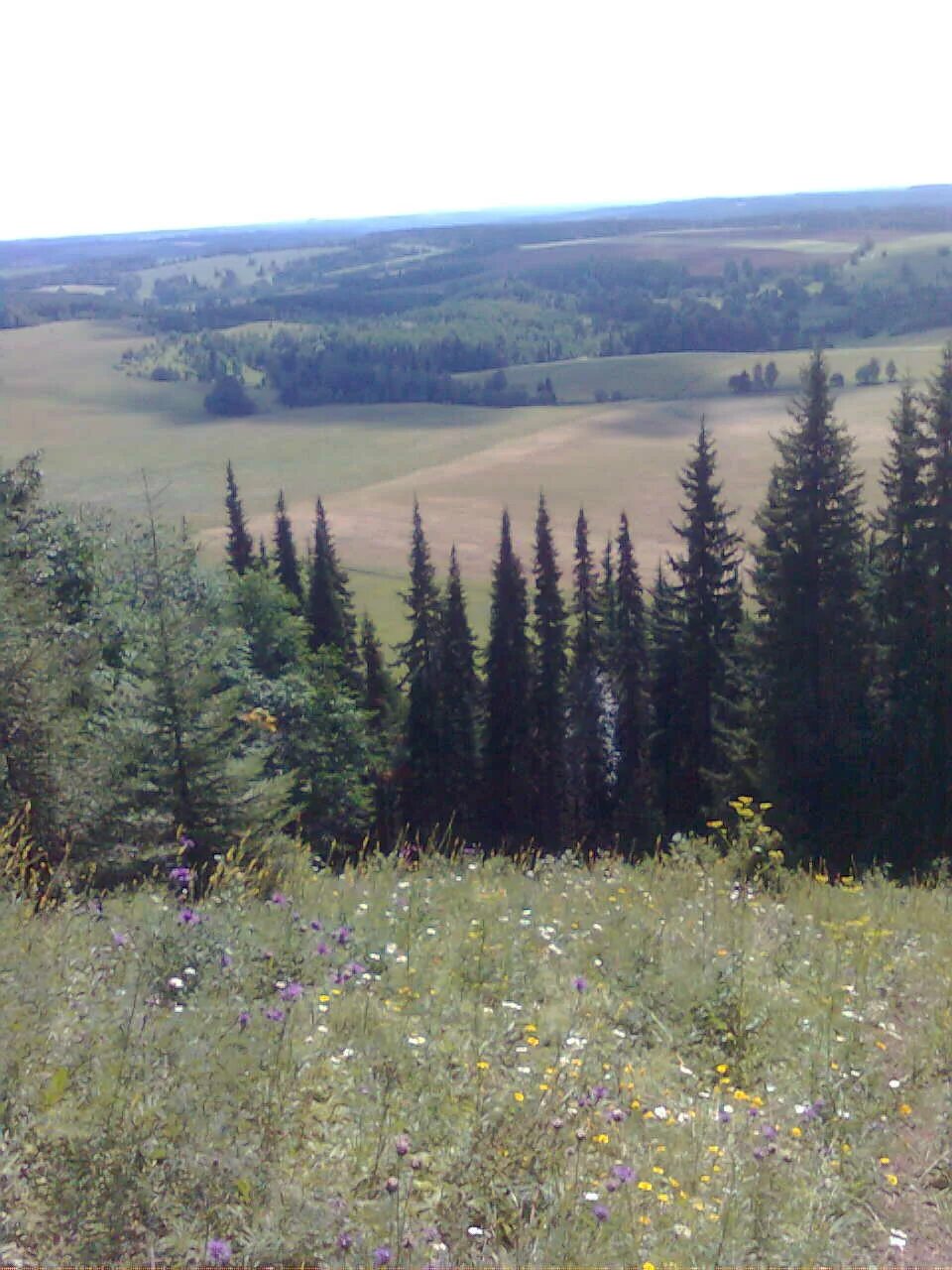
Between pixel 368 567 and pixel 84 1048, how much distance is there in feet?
273

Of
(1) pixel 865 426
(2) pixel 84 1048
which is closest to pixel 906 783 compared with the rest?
(2) pixel 84 1048

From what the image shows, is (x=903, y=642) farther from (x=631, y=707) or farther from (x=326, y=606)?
(x=326, y=606)

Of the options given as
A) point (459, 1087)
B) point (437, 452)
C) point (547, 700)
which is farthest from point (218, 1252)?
point (437, 452)

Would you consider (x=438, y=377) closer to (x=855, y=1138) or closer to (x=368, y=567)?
(x=368, y=567)

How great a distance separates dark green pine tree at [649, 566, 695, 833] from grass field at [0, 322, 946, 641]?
31.0 meters

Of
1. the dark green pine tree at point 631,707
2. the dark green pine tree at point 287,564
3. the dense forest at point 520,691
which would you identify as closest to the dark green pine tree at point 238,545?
the dark green pine tree at point 287,564

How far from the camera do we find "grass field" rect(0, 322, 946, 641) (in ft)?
315

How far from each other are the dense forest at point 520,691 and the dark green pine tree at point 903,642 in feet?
0.20

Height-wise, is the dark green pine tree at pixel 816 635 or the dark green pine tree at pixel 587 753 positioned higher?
the dark green pine tree at pixel 816 635

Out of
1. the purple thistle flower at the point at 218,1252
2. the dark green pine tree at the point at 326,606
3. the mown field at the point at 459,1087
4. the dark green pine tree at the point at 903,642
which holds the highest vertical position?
the purple thistle flower at the point at 218,1252

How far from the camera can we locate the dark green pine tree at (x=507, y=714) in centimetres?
4194

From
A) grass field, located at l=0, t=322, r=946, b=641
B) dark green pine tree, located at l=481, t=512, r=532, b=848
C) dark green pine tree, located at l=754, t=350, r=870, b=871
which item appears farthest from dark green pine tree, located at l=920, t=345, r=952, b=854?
grass field, located at l=0, t=322, r=946, b=641

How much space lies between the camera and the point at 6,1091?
4711 mm

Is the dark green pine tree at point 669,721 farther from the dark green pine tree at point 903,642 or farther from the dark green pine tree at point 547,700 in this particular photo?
the dark green pine tree at point 903,642
